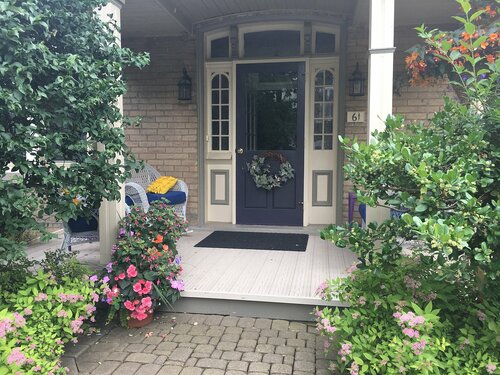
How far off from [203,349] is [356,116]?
3.29 m

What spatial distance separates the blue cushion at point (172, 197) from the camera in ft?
15.3

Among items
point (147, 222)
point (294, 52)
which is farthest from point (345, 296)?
point (294, 52)

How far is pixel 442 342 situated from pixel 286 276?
154 cm

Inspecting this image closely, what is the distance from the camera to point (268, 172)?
513 centimetres

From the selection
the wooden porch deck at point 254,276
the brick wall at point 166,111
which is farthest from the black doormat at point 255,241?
the brick wall at point 166,111

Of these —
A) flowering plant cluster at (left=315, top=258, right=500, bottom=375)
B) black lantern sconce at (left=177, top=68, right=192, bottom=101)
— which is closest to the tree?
flowering plant cluster at (left=315, top=258, right=500, bottom=375)

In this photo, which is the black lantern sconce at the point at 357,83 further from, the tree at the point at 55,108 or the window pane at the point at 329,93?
the tree at the point at 55,108

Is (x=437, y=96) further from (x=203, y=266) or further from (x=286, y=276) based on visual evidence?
(x=203, y=266)

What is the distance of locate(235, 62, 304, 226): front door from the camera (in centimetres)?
504

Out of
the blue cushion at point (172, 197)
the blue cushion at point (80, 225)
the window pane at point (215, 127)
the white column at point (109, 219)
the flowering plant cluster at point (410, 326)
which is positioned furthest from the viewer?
the window pane at point (215, 127)

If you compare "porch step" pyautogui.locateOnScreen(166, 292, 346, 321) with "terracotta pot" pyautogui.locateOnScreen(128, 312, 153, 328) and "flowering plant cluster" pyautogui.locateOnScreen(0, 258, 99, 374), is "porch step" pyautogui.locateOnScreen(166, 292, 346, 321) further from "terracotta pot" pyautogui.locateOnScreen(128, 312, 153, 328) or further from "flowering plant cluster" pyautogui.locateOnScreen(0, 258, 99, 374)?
"flowering plant cluster" pyautogui.locateOnScreen(0, 258, 99, 374)

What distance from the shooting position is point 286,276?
3.34m

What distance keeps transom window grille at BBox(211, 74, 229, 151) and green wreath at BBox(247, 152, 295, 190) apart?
1.44 feet

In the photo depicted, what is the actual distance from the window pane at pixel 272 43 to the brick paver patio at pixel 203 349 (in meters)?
3.28
